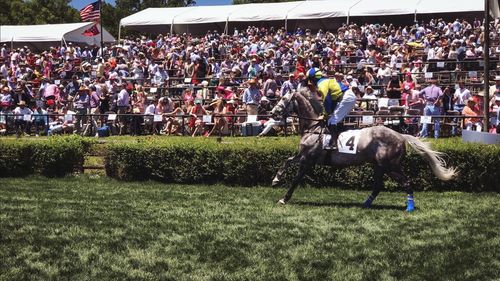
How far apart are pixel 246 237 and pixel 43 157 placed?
965cm

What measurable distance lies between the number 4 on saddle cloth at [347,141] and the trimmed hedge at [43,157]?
26.2ft

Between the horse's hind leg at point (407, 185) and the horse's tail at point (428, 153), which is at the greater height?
the horse's tail at point (428, 153)

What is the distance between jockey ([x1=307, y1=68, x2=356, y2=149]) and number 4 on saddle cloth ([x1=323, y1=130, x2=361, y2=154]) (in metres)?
0.08

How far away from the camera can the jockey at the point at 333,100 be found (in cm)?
1284

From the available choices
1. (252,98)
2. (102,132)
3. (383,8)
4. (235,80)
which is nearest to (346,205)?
(252,98)

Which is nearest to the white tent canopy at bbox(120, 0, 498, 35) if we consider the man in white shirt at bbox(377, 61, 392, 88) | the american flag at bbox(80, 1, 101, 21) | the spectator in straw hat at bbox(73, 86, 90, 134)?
the american flag at bbox(80, 1, 101, 21)

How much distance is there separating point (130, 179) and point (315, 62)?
10.8m

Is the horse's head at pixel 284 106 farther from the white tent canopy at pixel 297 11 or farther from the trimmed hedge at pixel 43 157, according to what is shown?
the white tent canopy at pixel 297 11

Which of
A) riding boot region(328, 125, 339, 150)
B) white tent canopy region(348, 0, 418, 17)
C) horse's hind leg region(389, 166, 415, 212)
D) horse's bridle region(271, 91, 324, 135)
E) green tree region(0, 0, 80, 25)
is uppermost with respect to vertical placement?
green tree region(0, 0, 80, 25)

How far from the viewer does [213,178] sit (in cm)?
1667

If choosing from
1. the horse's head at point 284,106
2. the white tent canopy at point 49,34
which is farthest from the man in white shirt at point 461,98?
the white tent canopy at point 49,34

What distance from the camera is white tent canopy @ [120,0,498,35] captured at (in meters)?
36.6

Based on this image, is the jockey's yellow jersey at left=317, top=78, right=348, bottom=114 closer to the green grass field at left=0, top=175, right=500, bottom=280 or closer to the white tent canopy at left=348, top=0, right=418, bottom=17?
the green grass field at left=0, top=175, right=500, bottom=280

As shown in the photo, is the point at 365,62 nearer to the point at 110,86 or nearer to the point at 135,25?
the point at 110,86
